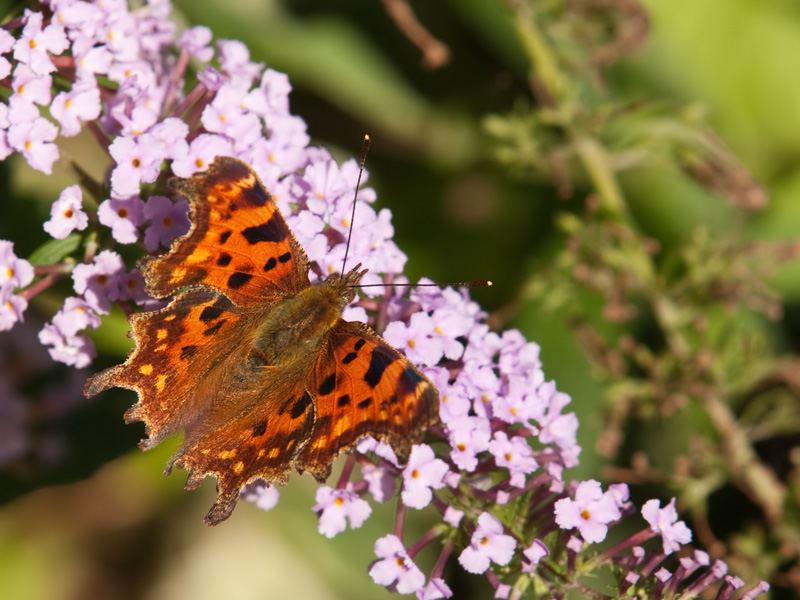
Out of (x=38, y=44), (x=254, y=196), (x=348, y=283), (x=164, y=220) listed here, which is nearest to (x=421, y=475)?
(x=348, y=283)

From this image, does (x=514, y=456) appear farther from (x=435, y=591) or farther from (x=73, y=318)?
(x=73, y=318)

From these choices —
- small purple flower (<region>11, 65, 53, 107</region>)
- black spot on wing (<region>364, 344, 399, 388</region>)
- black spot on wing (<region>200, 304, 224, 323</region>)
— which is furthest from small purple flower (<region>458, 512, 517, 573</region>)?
small purple flower (<region>11, 65, 53, 107</region>)

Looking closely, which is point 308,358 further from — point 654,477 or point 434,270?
point 434,270

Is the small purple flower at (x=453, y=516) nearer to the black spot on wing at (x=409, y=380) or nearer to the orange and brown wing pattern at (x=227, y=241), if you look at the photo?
the black spot on wing at (x=409, y=380)

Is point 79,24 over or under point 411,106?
under

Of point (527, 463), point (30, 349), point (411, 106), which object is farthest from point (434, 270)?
point (527, 463)

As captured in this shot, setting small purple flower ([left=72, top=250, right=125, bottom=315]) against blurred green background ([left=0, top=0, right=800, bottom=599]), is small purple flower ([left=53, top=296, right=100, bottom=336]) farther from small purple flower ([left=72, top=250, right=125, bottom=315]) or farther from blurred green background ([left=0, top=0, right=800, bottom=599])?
blurred green background ([left=0, top=0, right=800, bottom=599])
